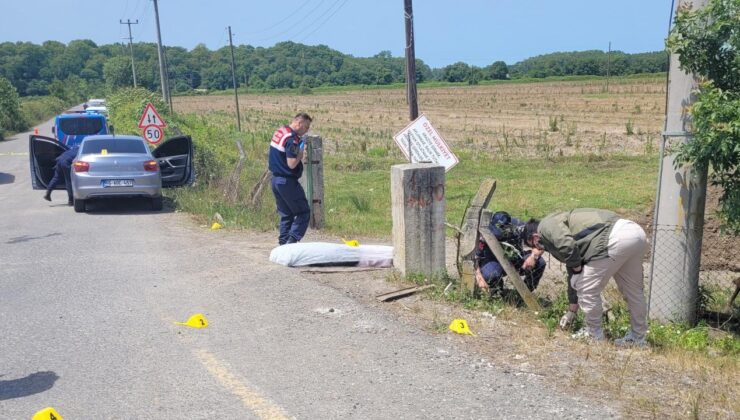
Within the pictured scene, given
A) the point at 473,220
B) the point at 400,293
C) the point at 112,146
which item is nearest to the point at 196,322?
the point at 400,293

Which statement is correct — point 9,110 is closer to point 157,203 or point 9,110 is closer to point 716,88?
point 157,203

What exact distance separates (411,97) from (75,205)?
754 centimetres

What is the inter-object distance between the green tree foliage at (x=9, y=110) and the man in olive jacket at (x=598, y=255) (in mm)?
51891

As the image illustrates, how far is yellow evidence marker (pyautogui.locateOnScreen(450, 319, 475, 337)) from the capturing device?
20.3 feet

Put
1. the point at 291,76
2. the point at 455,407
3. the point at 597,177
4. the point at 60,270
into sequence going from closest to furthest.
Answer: the point at 455,407 < the point at 60,270 < the point at 597,177 < the point at 291,76

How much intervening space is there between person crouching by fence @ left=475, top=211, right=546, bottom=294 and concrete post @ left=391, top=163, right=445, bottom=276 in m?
0.65

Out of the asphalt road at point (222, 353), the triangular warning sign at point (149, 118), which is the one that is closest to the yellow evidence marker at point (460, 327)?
the asphalt road at point (222, 353)

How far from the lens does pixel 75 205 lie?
1430 cm

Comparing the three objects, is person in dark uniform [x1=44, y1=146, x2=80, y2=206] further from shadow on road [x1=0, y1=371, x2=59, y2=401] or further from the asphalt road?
shadow on road [x1=0, y1=371, x2=59, y2=401]

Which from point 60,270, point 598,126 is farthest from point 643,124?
point 60,270

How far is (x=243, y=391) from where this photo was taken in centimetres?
496

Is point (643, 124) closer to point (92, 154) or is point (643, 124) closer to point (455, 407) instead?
point (92, 154)

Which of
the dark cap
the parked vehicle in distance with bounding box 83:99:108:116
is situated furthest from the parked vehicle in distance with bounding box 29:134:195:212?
the parked vehicle in distance with bounding box 83:99:108:116

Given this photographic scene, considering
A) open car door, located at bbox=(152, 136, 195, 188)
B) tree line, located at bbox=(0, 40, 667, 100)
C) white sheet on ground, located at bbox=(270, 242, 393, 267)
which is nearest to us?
white sheet on ground, located at bbox=(270, 242, 393, 267)
